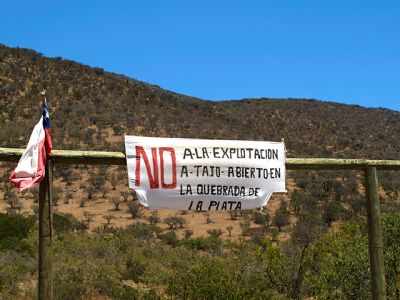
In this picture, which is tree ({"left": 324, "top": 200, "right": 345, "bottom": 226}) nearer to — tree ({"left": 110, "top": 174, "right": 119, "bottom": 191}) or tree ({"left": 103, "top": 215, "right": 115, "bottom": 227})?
tree ({"left": 103, "top": 215, "right": 115, "bottom": 227})

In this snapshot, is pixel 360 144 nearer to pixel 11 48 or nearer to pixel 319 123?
pixel 319 123

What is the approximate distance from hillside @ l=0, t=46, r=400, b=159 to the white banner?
27.0 m

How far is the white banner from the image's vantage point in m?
5.09

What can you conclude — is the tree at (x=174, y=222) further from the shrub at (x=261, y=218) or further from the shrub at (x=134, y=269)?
the shrub at (x=134, y=269)

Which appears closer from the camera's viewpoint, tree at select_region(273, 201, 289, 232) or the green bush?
the green bush

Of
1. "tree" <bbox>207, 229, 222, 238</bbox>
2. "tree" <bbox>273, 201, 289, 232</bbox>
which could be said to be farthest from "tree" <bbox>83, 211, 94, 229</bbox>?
"tree" <bbox>273, 201, 289, 232</bbox>

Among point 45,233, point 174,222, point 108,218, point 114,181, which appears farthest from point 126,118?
point 45,233

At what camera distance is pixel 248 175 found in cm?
542

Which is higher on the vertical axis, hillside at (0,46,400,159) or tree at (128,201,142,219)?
hillside at (0,46,400,159)

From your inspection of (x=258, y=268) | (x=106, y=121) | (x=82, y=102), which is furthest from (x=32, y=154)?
(x=82, y=102)

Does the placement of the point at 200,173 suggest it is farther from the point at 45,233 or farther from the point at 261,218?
the point at 261,218

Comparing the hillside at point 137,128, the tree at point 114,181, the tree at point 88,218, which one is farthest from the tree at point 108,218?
the tree at point 114,181

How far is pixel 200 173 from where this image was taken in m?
5.26

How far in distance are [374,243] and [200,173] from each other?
2077mm
